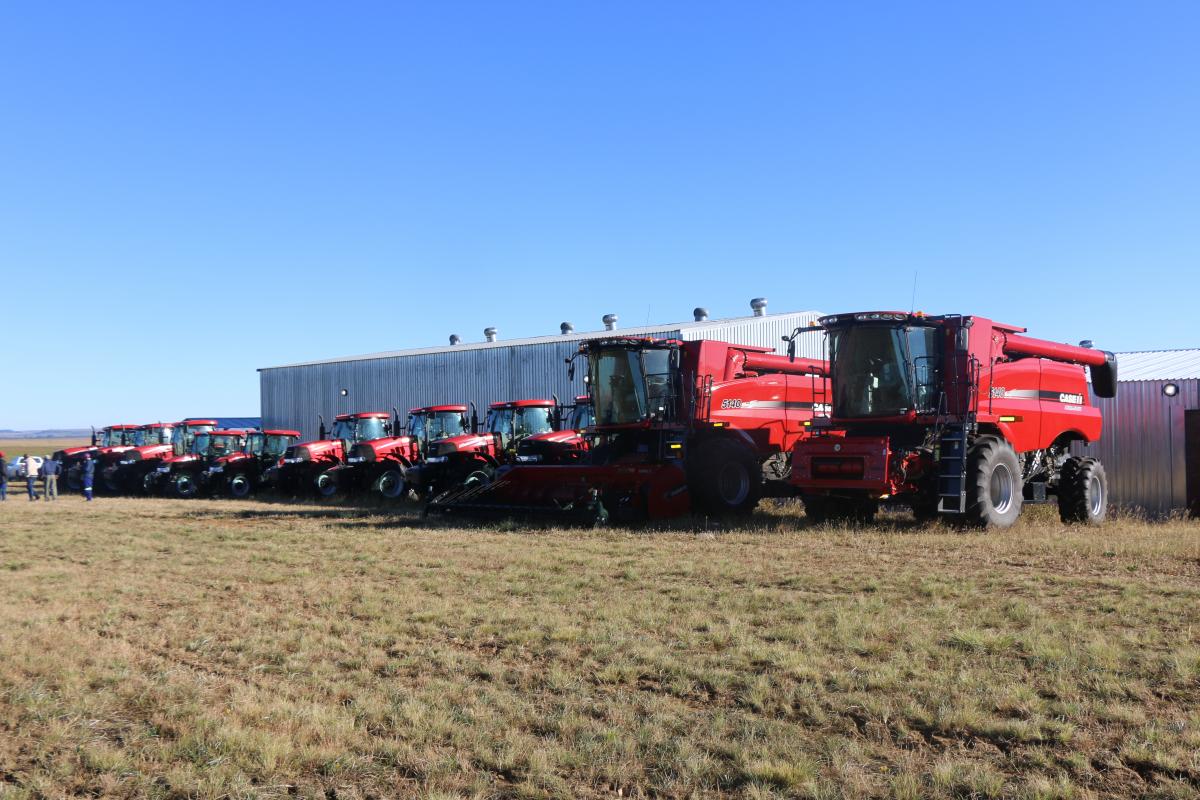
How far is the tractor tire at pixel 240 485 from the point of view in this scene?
28.8 meters

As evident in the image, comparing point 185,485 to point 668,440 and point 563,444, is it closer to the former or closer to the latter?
point 563,444

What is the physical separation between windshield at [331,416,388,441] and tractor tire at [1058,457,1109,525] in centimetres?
1633

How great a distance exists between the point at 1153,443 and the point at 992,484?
6030mm

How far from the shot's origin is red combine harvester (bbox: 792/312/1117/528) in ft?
47.5

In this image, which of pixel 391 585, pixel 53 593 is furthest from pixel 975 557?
pixel 53 593

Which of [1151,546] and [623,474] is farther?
[623,474]

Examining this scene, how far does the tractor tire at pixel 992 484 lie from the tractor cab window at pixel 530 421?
10.5 meters

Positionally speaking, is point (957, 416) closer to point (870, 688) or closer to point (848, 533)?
point (848, 533)

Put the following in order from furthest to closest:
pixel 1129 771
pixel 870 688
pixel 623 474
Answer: pixel 623 474, pixel 870 688, pixel 1129 771

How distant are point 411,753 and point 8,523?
18.0 meters

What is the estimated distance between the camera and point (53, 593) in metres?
10.6

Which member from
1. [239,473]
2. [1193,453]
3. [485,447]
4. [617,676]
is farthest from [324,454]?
[617,676]

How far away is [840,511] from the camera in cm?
1647

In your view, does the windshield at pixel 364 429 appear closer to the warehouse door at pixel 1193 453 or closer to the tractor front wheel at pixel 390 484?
the tractor front wheel at pixel 390 484
